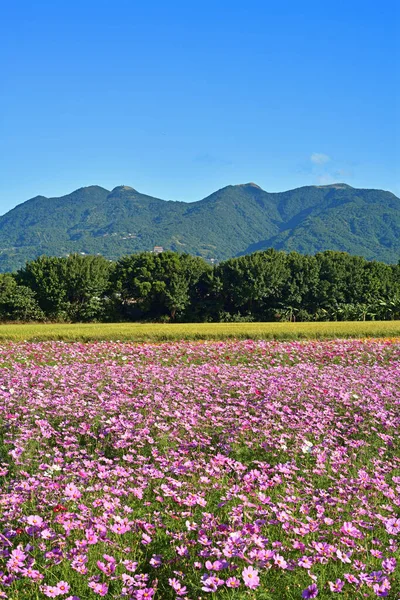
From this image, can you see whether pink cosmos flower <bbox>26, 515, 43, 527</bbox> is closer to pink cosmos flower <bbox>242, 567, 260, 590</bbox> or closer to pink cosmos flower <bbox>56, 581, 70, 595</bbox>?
pink cosmos flower <bbox>56, 581, 70, 595</bbox>

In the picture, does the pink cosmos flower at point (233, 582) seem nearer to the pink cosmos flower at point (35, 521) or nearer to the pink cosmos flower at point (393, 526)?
A: the pink cosmos flower at point (393, 526)

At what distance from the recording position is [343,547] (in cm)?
350

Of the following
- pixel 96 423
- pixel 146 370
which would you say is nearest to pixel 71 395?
pixel 96 423

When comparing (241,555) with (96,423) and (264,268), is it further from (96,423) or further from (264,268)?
(264,268)

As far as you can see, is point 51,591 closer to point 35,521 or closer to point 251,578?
point 35,521

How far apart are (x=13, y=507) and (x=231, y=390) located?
15.5 feet

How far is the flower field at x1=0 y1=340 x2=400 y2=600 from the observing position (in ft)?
10.5

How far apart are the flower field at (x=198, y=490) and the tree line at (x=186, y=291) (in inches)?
1266

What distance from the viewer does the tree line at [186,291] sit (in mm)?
40562

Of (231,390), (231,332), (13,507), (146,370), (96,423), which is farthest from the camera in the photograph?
(231,332)

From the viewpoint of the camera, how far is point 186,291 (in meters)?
42.9

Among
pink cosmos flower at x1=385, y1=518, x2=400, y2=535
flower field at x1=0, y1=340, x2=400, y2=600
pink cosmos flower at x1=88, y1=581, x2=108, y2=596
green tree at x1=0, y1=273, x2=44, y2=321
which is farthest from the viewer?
green tree at x1=0, y1=273, x2=44, y2=321

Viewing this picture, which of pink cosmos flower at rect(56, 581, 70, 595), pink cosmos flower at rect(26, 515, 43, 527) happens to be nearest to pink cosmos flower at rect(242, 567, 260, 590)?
pink cosmos flower at rect(56, 581, 70, 595)

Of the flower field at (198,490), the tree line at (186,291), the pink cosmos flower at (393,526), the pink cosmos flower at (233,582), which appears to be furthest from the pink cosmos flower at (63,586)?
the tree line at (186,291)
